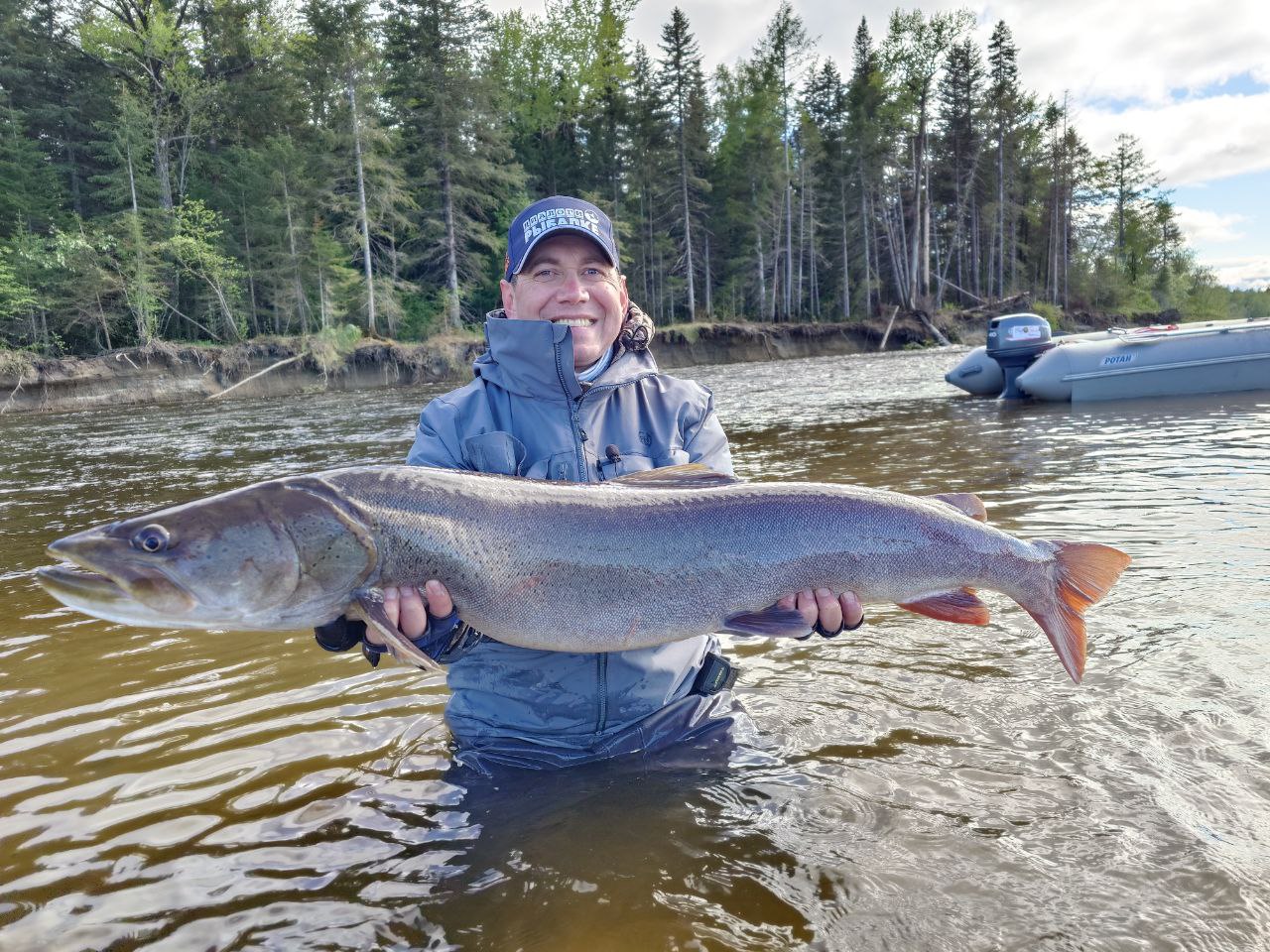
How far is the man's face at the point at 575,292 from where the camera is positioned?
3.31 metres

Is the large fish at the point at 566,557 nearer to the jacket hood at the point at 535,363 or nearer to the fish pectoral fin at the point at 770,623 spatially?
the fish pectoral fin at the point at 770,623

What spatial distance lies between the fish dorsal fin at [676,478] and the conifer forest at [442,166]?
35.0 metres

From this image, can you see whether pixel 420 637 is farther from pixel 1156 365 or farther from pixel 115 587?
pixel 1156 365

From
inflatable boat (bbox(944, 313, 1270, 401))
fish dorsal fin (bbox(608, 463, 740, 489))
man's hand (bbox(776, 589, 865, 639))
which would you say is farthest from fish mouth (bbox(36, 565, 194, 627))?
inflatable boat (bbox(944, 313, 1270, 401))

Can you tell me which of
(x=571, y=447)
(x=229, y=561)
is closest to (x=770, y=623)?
(x=571, y=447)

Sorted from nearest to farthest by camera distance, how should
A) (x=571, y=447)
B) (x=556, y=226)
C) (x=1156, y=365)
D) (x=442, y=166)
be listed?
(x=571, y=447)
(x=556, y=226)
(x=1156, y=365)
(x=442, y=166)

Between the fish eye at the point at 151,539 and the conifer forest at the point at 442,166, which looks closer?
the fish eye at the point at 151,539

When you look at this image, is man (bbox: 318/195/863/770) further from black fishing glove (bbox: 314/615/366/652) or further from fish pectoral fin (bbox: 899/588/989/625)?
fish pectoral fin (bbox: 899/588/989/625)

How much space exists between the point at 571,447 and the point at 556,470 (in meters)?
0.11

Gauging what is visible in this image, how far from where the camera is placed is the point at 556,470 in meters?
3.06

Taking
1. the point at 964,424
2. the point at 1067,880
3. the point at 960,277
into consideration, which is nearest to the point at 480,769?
the point at 1067,880

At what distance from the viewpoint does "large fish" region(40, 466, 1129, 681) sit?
2.30m

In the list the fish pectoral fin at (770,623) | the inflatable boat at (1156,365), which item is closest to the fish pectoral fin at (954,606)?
the fish pectoral fin at (770,623)

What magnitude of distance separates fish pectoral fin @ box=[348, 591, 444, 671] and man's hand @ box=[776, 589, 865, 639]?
1303mm
